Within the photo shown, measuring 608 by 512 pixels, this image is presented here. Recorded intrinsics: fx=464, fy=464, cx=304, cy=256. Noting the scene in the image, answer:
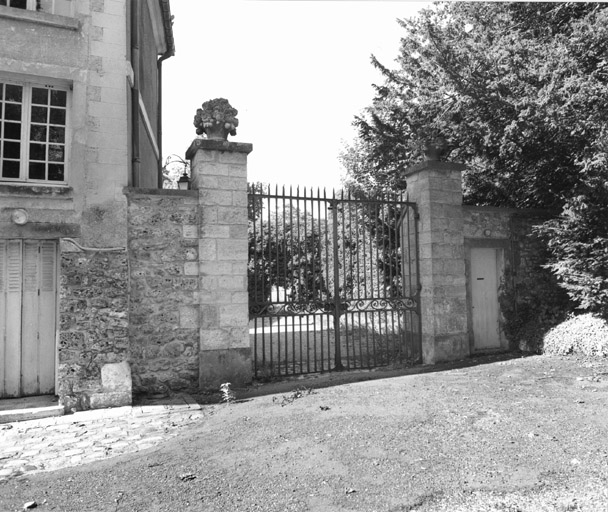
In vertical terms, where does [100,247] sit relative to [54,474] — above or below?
above

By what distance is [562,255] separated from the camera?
335 inches

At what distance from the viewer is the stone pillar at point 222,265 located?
6.37m

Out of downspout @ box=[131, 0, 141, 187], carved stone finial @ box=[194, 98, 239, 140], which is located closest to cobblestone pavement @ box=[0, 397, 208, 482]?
downspout @ box=[131, 0, 141, 187]

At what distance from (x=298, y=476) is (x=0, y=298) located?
177 inches

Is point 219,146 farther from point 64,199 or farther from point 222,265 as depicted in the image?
point 64,199

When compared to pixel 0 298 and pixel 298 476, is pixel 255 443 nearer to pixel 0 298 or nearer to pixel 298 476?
pixel 298 476

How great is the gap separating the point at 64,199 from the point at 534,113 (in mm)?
7581

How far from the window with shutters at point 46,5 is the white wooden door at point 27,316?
3075 millimetres

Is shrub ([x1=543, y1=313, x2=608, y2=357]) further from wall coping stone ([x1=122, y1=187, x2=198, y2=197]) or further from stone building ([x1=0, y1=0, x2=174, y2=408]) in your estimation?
stone building ([x1=0, y1=0, x2=174, y2=408])

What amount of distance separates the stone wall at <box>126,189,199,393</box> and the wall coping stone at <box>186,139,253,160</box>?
2.19 feet

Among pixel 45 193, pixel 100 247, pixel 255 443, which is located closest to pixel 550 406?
pixel 255 443

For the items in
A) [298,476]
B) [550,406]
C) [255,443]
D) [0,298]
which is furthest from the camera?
[0,298]

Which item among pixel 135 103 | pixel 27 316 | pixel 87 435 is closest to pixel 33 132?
pixel 135 103

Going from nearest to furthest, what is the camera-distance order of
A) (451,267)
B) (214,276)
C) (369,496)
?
(369,496) → (214,276) → (451,267)
